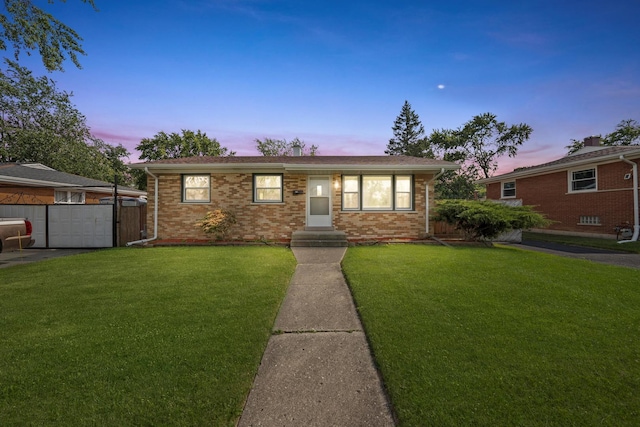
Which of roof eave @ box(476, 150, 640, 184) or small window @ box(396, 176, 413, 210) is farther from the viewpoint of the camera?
roof eave @ box(476, 150, 640, 184)

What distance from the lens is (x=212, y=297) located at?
4.17m

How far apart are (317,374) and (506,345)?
198 centimetres

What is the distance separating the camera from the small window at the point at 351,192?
1073 cm

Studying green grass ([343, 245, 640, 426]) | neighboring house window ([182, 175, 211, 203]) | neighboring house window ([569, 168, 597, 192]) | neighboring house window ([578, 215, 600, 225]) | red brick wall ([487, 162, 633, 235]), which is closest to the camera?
green grass ([343, 245, 640, 426])

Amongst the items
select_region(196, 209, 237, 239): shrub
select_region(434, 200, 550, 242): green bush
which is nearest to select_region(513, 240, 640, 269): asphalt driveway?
select_region(434, 200, 550, 242): green bush

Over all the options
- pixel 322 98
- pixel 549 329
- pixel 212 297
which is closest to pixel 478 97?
pixel 322 98

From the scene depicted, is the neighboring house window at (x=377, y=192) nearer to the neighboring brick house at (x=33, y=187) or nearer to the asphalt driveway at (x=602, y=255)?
the asphalt driveway at (x=602, y=255)

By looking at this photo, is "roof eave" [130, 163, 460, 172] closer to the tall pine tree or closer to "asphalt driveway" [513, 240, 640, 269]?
"asphalt driveway" [513, 240, 640, 269]

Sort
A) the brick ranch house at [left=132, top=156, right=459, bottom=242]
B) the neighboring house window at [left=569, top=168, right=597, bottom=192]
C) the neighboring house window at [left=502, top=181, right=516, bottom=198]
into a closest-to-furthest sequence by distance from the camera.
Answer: the brick ranch house at [left=132, top=156, right=459, bottom=242] → the neighboring house window at [left=569, top=168, right=597, bottom=192] → the neighboring house window at [left=502, top=181, right=516, bottom=198]

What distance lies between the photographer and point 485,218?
866 centimetres

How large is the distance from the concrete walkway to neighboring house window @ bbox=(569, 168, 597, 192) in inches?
636

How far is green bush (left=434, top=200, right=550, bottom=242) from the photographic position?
8.54m

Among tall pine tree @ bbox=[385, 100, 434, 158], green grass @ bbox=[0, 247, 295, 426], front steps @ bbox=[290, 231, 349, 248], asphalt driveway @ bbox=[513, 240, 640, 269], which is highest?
tall pine tree @ bbox=[385, 100, 434, 158]

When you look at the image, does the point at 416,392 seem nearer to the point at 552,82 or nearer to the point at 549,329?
the point at 549,329
